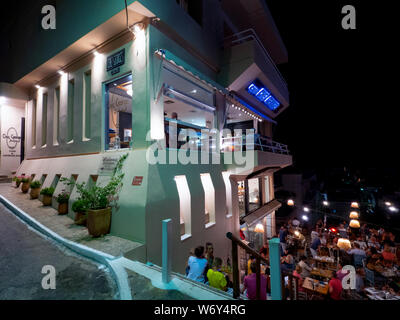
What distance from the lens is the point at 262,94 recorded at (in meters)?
Answer: 12.8

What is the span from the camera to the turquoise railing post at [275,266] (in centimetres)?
228

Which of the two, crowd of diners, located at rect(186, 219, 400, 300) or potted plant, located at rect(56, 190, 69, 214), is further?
potted plant, located at rect(56, 190, 69, 214)

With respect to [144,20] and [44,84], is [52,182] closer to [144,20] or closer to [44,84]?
[44,84]

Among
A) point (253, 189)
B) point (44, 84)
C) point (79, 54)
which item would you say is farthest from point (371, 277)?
point (44, 84)

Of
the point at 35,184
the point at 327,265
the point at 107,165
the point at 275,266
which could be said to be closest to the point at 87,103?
the point at 107,165

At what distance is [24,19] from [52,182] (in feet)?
36.8

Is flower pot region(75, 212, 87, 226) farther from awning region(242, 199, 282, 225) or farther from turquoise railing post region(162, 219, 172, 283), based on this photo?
awning region(242, 199, 282, 225)

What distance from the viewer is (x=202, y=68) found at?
9.23m

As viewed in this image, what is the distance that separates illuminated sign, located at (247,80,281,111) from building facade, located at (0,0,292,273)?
10cm

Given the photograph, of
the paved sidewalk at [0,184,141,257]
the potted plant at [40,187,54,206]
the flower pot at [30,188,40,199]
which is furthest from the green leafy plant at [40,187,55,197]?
the flower pot at [30,188,40,199]

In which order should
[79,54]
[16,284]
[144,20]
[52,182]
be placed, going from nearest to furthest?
[16,284]
[144,20]
[79,54]
[52,182]

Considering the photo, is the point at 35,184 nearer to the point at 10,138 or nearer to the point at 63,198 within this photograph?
the point at 63,198

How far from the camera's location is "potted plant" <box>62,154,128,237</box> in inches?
211

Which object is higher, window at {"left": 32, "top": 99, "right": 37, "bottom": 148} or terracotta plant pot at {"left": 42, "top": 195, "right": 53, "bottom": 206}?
window at {"left": 32, "top": 99, "right": 37, "bottom": 148}
